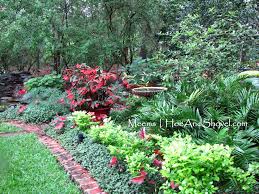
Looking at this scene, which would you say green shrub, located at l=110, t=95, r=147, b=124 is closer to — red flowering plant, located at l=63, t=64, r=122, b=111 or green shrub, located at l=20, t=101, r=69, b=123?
red flowering plant, located at l=63, t=64, r=122, b=111

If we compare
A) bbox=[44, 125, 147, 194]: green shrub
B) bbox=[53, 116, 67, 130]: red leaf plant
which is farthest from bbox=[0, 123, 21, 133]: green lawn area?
bbox=[44, 125, 147, 194]: green shrub

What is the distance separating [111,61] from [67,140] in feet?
16.9

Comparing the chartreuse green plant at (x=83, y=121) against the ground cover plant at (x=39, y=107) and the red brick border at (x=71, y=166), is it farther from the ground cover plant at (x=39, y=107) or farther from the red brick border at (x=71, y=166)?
the ground cover plant at (x=39, y=107)

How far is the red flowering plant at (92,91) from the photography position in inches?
239

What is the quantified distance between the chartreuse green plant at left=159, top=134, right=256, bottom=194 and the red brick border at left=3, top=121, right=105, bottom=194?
3.72ft

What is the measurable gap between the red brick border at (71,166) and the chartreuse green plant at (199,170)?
1133 millimetres

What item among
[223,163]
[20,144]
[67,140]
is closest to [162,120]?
[223,163]

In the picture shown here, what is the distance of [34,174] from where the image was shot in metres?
3.86

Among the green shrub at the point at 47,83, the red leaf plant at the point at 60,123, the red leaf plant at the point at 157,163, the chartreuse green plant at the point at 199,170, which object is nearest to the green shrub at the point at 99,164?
the red leaf plant at the point at 157,163

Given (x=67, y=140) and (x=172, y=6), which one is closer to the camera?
(x=67, y=140)

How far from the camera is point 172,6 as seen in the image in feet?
29.0

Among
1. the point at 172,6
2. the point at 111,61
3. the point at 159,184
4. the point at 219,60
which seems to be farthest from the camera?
the point at 111,61

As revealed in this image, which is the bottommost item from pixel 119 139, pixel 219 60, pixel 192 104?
pixel 119 139

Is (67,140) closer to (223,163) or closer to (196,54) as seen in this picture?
(196,54)
